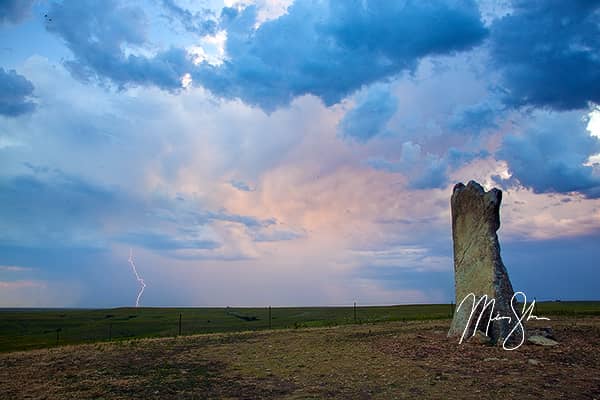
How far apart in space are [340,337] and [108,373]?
39.4 ft

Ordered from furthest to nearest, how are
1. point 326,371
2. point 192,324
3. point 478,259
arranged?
A: point 192,324 → point 478,259 → point 326,371

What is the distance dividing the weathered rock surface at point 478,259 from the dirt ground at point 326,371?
120 cm

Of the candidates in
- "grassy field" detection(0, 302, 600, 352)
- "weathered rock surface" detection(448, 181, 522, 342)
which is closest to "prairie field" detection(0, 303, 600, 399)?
"weathered rock surface" detection(448, 181, 522, 342)

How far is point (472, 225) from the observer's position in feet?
70.3

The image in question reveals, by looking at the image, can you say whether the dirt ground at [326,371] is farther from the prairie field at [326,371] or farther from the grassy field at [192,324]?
the grassy field at [192,324]

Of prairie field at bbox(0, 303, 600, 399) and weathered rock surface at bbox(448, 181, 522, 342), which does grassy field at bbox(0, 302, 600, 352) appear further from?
weathered rock surface at bbox(448, 181, 522, 342)

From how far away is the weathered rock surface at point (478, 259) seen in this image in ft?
62.4

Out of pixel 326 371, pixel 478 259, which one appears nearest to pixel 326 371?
pixel 326 371

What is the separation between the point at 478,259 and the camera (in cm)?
2058

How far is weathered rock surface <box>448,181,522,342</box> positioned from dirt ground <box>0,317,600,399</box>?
1199 mm

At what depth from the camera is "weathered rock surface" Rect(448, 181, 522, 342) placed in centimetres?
1903

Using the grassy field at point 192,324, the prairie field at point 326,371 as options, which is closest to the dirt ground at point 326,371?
the prairie field at point 326,371

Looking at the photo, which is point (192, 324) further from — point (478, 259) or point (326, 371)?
point (326, 371)

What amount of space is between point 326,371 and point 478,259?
365 inches
